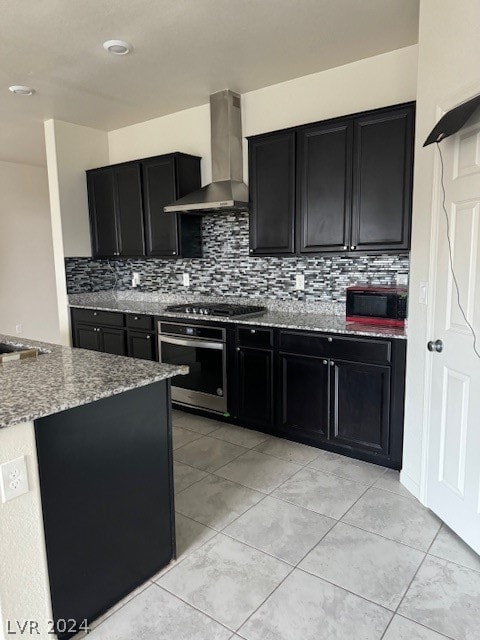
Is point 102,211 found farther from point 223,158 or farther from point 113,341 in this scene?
point 223,158

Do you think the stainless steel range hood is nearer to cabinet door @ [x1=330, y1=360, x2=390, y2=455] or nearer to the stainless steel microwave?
the stainless steel microwave

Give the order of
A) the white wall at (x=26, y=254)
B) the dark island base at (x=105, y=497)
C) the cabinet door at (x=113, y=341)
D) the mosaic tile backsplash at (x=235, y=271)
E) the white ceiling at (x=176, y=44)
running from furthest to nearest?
the white wall at (x=26, y=254) < the cabinet door at (x=113, y=341) < the mosaic tile backsplash at (x=235, y=271) < the white ceiling at (x=176, y=44) < the dark island base at (x=105, y=497)

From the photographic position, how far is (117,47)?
2.95 metres

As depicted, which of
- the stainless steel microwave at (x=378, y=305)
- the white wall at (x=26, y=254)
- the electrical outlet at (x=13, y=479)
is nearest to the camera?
the electrical outlet at (x=13, y=479)

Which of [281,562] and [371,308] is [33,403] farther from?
[371,308]

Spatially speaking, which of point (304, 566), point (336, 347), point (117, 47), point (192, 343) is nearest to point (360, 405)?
point (336, 347)

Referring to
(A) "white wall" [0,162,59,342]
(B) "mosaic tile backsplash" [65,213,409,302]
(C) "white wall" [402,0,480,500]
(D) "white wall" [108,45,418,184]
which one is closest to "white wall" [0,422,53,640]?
(C) "white wall" [402,0,480,500]

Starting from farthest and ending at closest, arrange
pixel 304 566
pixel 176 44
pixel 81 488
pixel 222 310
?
pixel 222 310
pixel 176 44
pixel 304 566
pixel 81 488

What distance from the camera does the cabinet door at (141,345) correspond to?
4.14 m

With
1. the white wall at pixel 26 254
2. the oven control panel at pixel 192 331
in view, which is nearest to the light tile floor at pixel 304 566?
the oven control panel at pixel 192 331

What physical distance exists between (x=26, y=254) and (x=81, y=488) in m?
5.70

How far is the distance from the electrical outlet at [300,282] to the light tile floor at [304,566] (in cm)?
148

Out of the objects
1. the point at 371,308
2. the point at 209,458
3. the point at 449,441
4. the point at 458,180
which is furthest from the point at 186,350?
the point at 458,180

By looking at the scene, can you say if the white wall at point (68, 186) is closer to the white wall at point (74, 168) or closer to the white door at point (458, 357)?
the white wall at point (74, 168)
